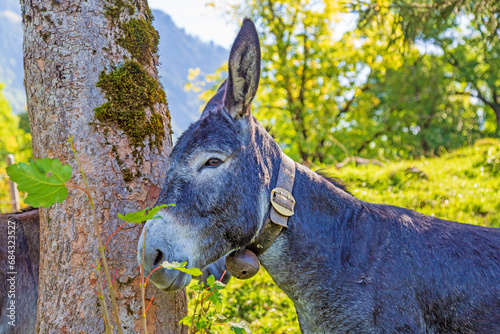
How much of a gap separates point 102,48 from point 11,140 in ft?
132

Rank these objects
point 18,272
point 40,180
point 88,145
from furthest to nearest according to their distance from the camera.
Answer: point 18,272 → point 88,145 → point 40,180

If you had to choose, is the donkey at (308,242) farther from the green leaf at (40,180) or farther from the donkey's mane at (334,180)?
the green leaf at (40,180)

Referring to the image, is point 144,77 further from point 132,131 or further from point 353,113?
A: point 353,113

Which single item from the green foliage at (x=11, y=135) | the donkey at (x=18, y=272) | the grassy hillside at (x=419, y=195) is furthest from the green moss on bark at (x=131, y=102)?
the green foliage at (x=11, y=135)

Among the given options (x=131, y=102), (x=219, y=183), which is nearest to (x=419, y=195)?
(x=219, y=183)

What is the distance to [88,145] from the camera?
7.24 feet

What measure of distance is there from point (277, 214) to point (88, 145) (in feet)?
3.79

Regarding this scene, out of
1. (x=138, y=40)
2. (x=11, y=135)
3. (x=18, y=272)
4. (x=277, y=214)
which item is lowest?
(x=11, y=135)

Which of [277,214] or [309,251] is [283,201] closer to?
[277,214]

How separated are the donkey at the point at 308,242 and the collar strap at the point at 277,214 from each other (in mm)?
16

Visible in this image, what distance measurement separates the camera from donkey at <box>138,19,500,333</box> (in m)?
A: 1.91

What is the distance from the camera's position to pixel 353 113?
54.1 ft

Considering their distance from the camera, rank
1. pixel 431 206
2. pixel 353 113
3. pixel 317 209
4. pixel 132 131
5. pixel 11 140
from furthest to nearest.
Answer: pixel 11 140
pixel 353 113
pixel 431 206
pixel 132 131
pixel 317 209

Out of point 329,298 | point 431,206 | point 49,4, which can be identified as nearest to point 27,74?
point 49,4
